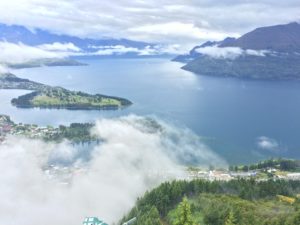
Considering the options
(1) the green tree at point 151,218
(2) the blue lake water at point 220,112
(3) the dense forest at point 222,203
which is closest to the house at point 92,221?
(3) the dense forest at point 222,203

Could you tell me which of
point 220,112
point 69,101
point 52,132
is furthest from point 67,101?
point 220,112

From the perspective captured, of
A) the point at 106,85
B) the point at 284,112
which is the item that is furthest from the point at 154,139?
the point at 106,85

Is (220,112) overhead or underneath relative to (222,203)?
underneath

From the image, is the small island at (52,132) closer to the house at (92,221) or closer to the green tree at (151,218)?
the house at (92,221)

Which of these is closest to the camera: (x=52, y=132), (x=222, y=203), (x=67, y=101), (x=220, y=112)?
(x=222, y=203)

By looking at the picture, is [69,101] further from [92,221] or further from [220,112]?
[92,221]

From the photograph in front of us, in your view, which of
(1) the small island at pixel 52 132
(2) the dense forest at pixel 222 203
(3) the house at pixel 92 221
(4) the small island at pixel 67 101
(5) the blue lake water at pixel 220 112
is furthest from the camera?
(4) the small island at pixel 67 101
